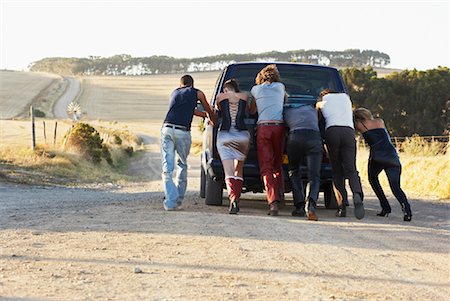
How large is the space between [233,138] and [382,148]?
7.28ft

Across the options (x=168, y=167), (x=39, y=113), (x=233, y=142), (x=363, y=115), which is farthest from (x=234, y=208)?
(x=39, y=113)

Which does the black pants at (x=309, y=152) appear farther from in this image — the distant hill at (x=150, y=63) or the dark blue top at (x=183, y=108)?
the distant hill at (x=150, y=63)

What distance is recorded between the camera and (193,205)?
39.7 ft

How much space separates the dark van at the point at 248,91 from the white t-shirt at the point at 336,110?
690 mm

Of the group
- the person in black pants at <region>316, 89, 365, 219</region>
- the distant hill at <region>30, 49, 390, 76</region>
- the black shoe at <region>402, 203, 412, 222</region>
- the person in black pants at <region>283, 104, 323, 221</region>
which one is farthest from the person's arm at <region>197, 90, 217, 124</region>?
the distant hill at <region>30, 49, 390, 76</region>

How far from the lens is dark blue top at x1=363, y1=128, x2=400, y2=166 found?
11.2 meters

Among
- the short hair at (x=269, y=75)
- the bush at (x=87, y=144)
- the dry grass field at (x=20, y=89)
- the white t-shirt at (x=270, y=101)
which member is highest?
the short hair at (x=269, y=75)

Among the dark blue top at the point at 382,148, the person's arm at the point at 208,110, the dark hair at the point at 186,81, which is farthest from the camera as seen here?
the dark hair at the point at 186,81

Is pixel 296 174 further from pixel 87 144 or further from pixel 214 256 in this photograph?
pixel 87 144

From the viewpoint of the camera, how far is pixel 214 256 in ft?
23.1

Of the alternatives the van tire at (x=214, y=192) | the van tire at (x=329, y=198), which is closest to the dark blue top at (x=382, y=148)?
the van tire at (x=329, y=198)

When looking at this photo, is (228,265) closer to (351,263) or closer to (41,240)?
(351,263)

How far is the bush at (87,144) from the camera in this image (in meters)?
29.9

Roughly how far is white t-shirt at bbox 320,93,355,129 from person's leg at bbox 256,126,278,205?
0.83 meters
